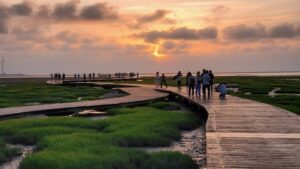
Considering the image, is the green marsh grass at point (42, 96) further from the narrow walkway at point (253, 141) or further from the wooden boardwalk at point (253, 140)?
the narrow walkway at point (253, 141)

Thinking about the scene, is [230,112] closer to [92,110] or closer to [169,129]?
[169,129]

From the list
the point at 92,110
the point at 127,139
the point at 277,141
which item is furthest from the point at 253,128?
the point at 92,110

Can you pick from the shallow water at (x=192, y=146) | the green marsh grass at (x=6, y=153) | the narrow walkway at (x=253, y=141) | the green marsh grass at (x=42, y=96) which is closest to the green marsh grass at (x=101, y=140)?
the shallow water at (x=192, y=146)

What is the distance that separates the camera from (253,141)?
47.3 ft

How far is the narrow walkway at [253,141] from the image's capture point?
11461 millimetres

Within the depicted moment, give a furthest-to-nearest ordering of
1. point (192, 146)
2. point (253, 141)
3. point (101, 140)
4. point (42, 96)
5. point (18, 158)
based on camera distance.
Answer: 1. point (42, 96)
2. point (192, 146)
3. point (101, 140)
4. point (18, 158)
5. point (253, 141)

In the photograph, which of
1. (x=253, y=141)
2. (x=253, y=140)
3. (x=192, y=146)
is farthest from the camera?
(x=192, y=146)

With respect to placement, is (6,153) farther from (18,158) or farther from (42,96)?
(42,96)

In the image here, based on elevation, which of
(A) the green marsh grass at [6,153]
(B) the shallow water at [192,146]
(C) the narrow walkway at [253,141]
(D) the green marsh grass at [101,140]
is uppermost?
(C) the narrow walkway at [253,141]

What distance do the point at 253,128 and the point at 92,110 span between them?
18049mm

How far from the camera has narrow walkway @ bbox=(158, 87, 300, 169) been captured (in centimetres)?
1146

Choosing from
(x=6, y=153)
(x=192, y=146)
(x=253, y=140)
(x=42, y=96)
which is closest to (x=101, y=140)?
(x=6, y=153)

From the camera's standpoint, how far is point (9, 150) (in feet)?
56.0

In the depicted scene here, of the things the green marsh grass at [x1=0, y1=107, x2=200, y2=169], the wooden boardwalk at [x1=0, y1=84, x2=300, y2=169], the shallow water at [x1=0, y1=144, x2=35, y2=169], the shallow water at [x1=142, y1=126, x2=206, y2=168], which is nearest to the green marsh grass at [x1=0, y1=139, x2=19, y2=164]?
the shallow water at [x1=0, y1=144, x2=35, y2=169]
